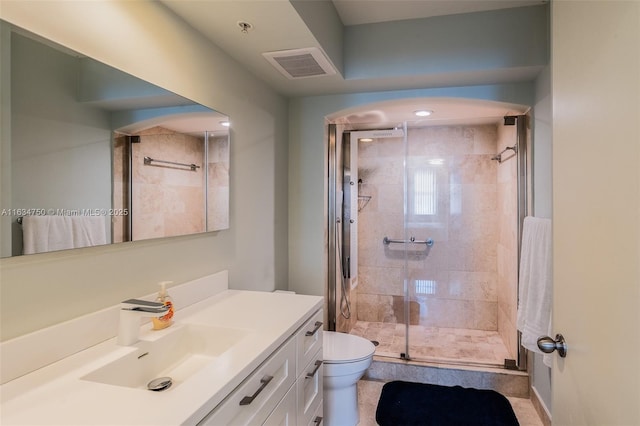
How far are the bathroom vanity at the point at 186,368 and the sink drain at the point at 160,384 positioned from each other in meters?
0.02

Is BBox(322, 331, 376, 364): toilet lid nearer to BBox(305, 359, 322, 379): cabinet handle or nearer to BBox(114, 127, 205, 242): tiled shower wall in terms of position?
BBox(305, 359, 322, 379): cabinet handle

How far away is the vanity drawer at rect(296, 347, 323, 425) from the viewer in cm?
150

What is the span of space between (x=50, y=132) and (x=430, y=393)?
106 inches

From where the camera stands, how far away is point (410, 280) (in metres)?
3.77

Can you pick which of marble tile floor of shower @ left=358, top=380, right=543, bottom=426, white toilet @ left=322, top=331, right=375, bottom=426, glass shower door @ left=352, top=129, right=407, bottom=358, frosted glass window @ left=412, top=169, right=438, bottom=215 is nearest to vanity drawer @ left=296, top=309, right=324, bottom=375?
white toilet @ left=322, top=331, right=375, bottom=426

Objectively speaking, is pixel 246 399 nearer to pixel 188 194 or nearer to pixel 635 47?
pixel 188 194

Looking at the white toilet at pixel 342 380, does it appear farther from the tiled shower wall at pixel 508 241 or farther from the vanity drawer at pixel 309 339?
the tiled shower wall at pixel 508 241

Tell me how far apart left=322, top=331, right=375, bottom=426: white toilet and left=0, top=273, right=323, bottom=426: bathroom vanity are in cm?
35

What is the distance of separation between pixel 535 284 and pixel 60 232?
8.03ft

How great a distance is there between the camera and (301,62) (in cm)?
213

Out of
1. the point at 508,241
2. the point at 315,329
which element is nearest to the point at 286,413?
the point at 315,329

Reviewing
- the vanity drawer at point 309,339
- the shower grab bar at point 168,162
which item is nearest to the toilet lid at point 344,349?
the vanity drawer at point 309,339

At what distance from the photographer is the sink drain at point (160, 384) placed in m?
1.16

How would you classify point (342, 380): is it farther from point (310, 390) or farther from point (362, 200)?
point (362, 200)
